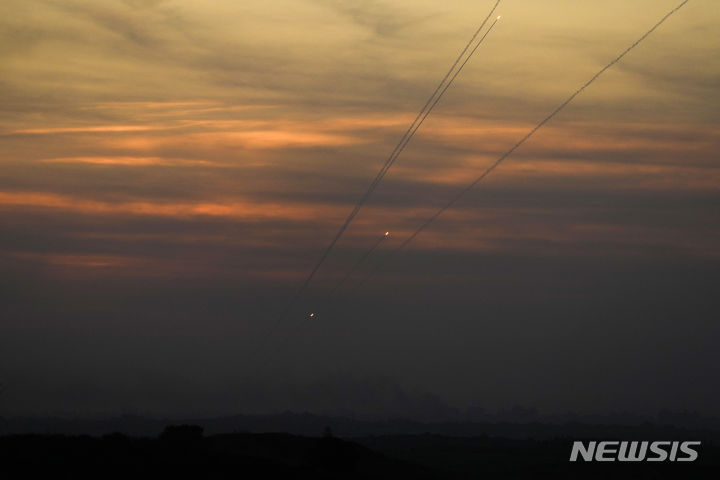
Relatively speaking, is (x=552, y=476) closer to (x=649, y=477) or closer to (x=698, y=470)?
(x=649, y=477)

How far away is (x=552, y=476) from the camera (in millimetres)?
Answer: 165125

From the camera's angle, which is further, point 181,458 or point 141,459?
point 181,458

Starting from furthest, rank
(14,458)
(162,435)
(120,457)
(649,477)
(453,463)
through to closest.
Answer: (453,463) < (649,477) < (162,435) < (120,457) < (14,458)

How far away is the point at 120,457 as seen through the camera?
280ft

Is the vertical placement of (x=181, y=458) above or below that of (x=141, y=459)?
above

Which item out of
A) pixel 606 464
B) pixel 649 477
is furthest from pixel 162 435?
pixel 606 464

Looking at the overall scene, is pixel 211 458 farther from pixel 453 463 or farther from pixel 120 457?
pixel 453 463

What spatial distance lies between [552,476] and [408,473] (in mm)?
39600

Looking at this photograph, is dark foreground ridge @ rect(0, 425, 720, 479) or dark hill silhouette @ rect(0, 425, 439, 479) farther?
dark foreground ridge @ rect(0, 425, 720, 479)

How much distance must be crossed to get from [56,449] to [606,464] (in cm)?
13034

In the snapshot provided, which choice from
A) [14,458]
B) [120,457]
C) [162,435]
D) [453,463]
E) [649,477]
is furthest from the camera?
[453,463]

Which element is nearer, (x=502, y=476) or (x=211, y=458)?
(x=211, y=458)

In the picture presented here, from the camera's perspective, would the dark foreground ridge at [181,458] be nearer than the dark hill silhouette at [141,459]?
No

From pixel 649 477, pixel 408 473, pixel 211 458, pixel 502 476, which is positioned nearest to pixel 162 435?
pixel 211 458
